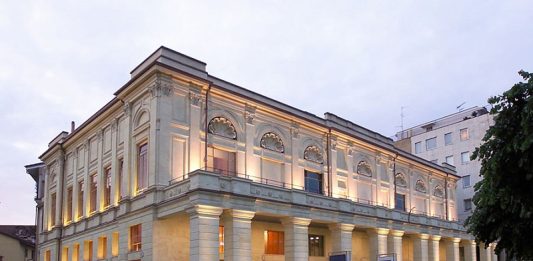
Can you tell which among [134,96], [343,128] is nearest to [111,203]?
[134,96]

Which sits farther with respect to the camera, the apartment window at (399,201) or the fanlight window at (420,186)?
the fanlight window at (420,186)

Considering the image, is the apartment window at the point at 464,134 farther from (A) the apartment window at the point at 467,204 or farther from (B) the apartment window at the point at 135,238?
(B) the apartment window at the point at 135,238

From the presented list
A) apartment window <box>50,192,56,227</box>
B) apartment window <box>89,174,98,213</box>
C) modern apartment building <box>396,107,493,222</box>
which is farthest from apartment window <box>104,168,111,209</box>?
modern apartment building <box>396,107,493,222</box>

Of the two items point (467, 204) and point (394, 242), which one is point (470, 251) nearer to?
point (394, 242)

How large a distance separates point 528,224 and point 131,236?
25.4 meters

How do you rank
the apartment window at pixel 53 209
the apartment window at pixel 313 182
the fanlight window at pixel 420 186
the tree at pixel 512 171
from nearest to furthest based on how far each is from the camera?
the tree at pixel 512 171, the apartment window at pixel 313 182, the apartment window at pixel 53 209, the fanlight window at pixel 420 186

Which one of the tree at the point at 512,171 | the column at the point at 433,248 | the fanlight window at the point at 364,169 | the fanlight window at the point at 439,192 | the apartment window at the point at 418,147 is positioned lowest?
the column at the point at 433,248

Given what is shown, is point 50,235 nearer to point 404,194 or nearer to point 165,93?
point 165,93

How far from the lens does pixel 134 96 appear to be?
4031cm

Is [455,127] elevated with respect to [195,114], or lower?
elevated

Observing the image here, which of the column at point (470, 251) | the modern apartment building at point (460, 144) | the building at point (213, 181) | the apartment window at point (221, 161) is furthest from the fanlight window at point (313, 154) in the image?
the modern apartment building at point (460, 144)

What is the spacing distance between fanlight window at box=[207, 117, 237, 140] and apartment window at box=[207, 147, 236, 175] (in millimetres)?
1116

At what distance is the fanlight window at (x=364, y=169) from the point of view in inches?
2053

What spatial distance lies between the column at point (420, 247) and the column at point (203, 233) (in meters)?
25.2
